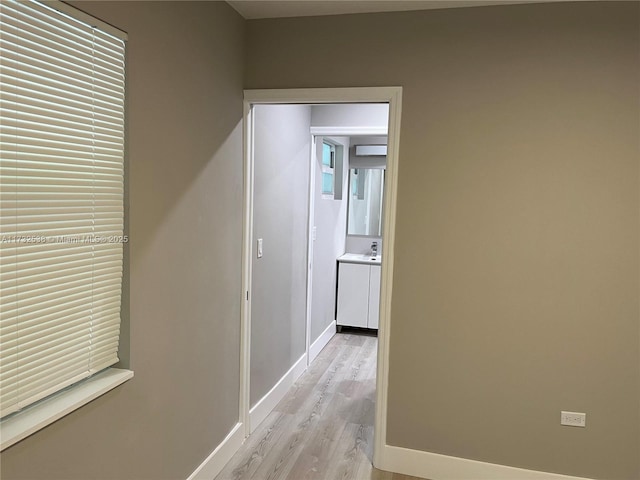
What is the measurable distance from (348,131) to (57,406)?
287cm

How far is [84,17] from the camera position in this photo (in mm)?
1549

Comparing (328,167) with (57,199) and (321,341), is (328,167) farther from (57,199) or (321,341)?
(57,199)

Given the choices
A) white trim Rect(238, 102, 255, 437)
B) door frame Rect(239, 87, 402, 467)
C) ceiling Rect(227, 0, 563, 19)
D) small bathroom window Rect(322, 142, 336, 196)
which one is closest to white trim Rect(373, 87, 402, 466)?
door frame Rect(239, 87, 402, 467)

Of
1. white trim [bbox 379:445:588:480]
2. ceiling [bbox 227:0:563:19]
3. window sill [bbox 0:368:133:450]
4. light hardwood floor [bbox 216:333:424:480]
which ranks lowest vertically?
light hardwood floor [bbox 216:333:424:480]

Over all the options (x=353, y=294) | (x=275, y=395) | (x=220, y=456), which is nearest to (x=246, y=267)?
(x=220, y=456)

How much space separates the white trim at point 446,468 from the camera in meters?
2.61

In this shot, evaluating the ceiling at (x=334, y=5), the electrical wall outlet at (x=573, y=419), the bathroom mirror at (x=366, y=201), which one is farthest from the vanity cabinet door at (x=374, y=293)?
the ceiling at (x=334, y=5)

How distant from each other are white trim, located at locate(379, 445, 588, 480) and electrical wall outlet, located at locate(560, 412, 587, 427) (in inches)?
11.2

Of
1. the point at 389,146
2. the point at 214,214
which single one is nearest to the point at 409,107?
the point at 389,146

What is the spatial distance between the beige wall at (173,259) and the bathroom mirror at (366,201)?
9.58 ft

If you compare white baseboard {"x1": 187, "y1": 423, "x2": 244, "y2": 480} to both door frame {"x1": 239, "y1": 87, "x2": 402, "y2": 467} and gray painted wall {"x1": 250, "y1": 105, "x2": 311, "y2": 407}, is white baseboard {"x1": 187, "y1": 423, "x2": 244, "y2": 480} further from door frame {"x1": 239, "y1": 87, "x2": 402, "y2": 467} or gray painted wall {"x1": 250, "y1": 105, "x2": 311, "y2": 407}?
gray painted wall {"x1": 250, "y1": 105, "x2": 311, "y2": 407}

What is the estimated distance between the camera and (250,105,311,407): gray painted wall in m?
3.12

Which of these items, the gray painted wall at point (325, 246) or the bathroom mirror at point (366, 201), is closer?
the gray painted wall at point (325, 246)

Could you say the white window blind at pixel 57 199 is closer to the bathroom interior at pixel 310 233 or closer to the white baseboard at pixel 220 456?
the white baseboard at pixel 220 456
